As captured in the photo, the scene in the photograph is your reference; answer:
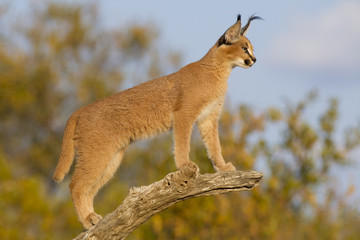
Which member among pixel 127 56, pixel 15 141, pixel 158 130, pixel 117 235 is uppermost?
pixel 127 56

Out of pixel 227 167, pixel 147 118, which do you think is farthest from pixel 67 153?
pixel 227 167

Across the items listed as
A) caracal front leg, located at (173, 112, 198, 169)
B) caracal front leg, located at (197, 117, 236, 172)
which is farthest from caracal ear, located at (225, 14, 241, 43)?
caracal front leg, located at (173, 112, 198, 169)

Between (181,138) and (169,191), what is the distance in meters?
1.20

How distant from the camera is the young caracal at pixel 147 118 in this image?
8875 millimetres

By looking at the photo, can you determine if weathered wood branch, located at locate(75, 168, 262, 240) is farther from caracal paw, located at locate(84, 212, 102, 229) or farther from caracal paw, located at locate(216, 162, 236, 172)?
caracal paw, located at locate(216, 162, 236, 172)

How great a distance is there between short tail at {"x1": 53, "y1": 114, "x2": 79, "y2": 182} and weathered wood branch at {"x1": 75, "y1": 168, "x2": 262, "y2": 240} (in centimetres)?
141

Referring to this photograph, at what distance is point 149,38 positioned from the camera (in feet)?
131

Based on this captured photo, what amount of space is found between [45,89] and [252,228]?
23655 mm

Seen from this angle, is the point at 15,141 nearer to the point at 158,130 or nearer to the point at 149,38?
the point at 149,38

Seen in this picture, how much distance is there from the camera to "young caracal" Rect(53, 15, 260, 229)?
349 inches

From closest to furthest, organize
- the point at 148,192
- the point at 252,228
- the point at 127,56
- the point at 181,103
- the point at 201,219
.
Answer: the point at 148,192 → the point at 181,103 → the point at 201,219 → the point at 252,228 → the point at 127,56

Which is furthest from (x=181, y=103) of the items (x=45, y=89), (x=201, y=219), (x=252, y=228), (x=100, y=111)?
(x=45, y=89)

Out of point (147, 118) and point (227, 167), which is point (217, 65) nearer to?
point (147, 118)

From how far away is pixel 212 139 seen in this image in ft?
31.0
